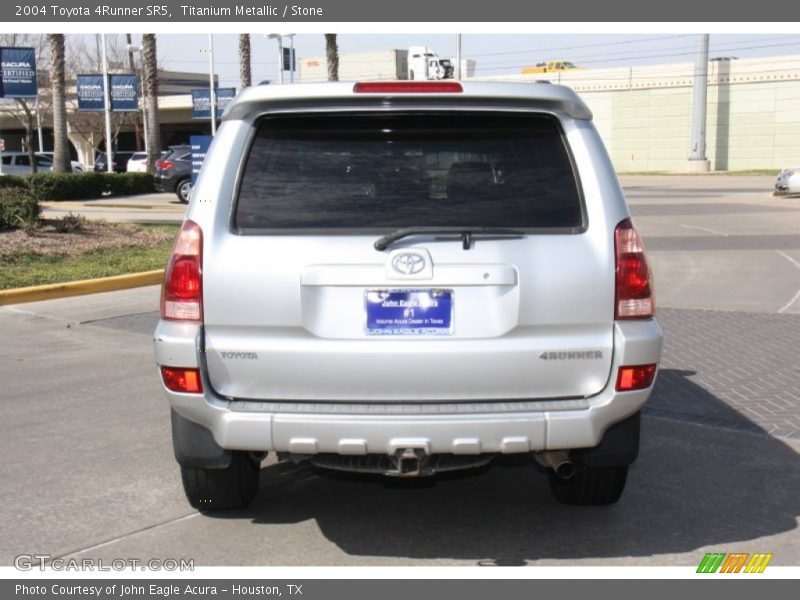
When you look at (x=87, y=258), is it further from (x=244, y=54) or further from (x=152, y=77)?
→ (x=244, y=54)

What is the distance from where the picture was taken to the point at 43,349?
9.01m

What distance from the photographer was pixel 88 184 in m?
33.3

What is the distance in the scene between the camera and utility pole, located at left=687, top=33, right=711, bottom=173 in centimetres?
5797

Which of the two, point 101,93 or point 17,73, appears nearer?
point 17,73

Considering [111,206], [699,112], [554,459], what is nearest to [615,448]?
[554,459]

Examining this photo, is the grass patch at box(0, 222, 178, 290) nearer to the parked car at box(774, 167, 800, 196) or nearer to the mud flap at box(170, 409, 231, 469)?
the mud flap at box(170, 409, 231, 469)

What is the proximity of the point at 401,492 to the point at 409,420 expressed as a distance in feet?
4.50

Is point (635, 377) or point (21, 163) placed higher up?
point (635, 377)

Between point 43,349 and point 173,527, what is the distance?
15.8 feet

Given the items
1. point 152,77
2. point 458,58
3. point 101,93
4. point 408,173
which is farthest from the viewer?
point 458,58

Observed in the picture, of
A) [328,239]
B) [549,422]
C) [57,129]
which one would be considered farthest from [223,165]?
[57,129]

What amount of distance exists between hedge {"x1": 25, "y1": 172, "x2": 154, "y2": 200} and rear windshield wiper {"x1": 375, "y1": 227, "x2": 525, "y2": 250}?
26456 millimetres
